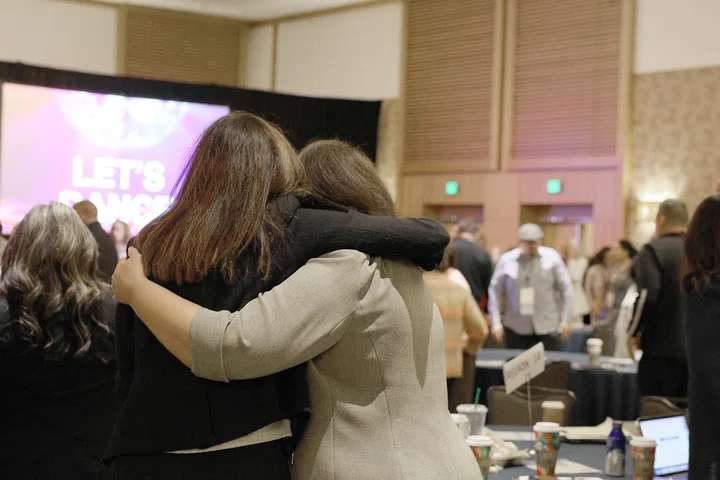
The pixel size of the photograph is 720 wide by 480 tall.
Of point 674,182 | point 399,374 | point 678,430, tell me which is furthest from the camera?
point 674,182

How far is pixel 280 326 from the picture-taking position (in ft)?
4.74

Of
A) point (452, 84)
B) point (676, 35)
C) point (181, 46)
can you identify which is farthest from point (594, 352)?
point (181, 46)

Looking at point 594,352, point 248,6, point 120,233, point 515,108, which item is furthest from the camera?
point 248,6

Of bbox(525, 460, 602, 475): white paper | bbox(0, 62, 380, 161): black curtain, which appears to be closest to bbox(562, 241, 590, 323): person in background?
bbox(0, 62, 380, 161): black curtain

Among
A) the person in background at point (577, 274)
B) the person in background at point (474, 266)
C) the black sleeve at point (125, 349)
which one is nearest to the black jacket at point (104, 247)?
the person in background at point (474, 266)

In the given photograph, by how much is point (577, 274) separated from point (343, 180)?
1014cm

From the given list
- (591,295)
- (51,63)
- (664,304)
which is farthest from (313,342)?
(51,63)

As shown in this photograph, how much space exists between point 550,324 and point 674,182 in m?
3.94

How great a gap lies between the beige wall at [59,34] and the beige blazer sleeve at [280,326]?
12629 mm

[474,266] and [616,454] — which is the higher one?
[474,266]

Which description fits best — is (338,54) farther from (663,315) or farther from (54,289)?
(54,289)

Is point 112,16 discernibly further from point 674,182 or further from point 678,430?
point 678,430

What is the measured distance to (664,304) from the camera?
17.1ft

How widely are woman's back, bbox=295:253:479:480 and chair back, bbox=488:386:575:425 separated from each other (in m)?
2.83
